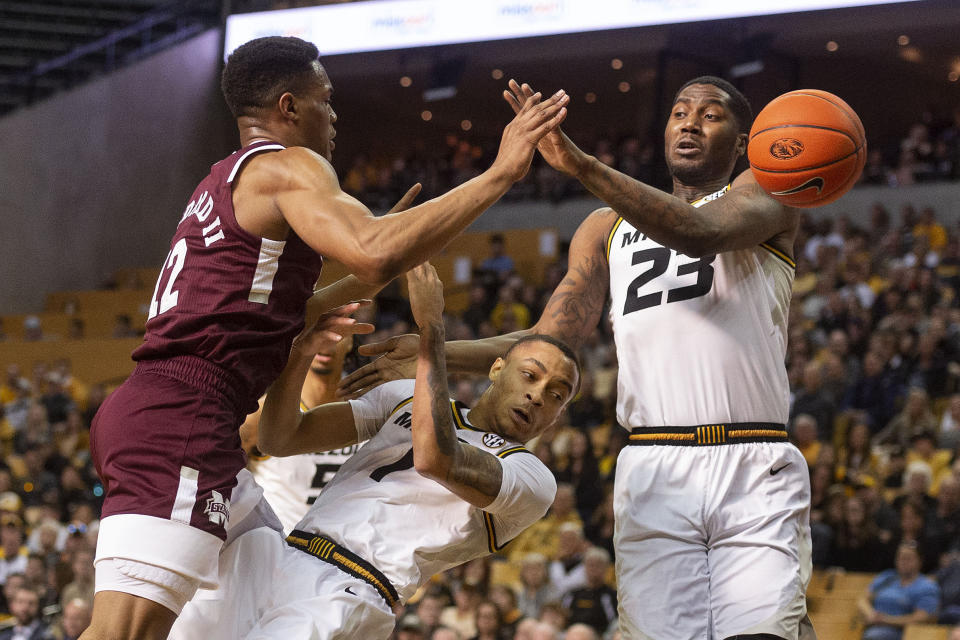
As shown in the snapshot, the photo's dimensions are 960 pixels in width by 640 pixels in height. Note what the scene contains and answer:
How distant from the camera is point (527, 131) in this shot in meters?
3.27

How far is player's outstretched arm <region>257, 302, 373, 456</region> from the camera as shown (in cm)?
365

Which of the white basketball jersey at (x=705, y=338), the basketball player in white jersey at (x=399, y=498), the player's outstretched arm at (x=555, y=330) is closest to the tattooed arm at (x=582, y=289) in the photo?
the player's outstretched arm at (x=555, y=330)

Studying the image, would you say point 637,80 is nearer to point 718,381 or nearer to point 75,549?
point 75,549

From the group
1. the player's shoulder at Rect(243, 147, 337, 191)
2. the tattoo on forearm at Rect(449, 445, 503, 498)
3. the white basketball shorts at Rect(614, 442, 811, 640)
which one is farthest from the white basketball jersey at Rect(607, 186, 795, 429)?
the player's shoulder at Rect(243, 147, 337, 191)

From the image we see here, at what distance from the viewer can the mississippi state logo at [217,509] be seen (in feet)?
9.91

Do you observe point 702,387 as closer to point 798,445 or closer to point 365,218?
point 365,218

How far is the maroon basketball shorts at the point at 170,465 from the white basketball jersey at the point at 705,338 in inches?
56.7

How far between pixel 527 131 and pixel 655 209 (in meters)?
0.49

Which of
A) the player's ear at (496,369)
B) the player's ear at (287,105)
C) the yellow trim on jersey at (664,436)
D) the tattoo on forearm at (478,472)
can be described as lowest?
the tattoo on forearm at (478,472)

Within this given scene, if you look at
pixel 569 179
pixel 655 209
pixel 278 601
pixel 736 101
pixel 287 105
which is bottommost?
pixel 278 601

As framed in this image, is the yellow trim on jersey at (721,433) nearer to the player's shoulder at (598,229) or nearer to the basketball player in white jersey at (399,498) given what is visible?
the basketball player in white jersey at (399,498)

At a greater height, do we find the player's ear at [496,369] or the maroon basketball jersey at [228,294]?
the maroon basketball jersey at [228,294]

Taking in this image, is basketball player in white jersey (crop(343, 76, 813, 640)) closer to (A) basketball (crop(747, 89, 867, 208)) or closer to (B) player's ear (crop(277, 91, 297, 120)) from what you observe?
(A) basketball (crop(747, 89, 867, 208))

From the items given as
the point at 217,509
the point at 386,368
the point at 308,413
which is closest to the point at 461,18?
the point at 386,368
